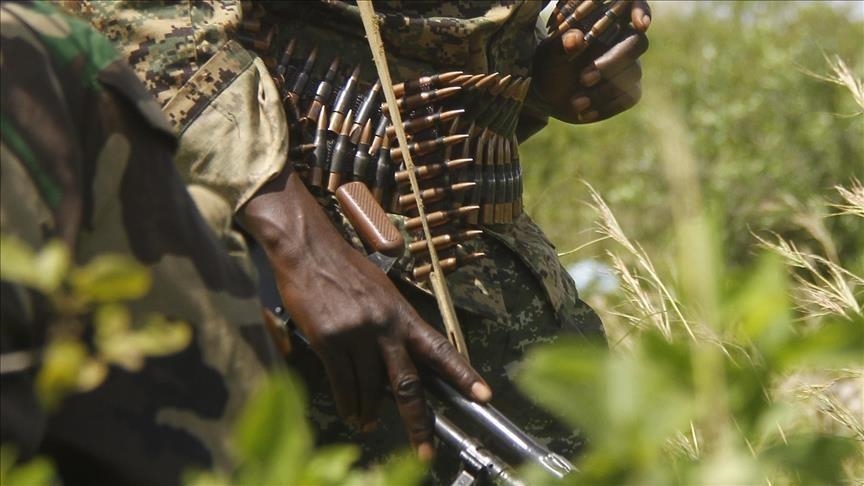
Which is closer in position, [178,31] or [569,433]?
[178,31]

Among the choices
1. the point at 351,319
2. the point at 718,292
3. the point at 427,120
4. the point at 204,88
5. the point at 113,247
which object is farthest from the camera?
the point at 427,120

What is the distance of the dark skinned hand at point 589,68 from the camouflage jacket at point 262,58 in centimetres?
14

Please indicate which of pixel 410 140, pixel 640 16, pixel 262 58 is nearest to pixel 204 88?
pixel 262 58

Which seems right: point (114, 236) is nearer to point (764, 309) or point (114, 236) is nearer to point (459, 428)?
point (764, 309)

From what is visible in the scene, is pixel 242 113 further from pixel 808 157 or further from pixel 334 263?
pixel 808 157

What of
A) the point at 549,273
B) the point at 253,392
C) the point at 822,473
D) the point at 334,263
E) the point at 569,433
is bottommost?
the point at 569,433

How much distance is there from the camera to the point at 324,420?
8.05 feet

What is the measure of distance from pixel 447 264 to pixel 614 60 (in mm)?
624

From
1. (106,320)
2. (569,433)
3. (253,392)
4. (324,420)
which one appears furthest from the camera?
(569,433)

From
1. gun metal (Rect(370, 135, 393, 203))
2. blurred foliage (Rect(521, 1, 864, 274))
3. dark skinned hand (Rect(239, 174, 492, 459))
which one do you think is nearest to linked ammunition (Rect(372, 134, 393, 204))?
gun metal (Rect(370, 135, 393, 203))

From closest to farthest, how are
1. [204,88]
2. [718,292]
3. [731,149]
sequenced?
[718,292] < [204,88] < [731,149]

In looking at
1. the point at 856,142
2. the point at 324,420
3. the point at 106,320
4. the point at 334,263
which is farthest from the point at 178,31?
the point at 856,142

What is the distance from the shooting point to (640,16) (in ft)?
9.55

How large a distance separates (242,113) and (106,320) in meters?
1.30
